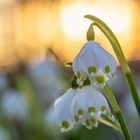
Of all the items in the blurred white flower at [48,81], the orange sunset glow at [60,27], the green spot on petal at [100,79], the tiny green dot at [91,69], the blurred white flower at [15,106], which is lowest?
the orange sunset glow at [60,27]

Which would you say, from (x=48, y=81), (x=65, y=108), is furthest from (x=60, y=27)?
(x=65, y=108)

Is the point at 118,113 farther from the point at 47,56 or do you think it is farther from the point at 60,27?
the point at 60,27

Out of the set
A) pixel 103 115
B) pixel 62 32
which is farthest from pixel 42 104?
pixel 62 32

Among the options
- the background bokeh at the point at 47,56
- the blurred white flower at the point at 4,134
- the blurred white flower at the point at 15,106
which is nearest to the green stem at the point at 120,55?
the background bokeh at the point at 47,56

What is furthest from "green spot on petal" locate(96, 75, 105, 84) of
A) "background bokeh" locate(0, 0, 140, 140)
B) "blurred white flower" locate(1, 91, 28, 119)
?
"blurred white flower" locate(1, 91, 28, 119)

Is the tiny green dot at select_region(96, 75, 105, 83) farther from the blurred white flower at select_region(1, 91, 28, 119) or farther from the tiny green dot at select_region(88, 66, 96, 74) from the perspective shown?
the blurred white flower at select_region(1, 91, 28, 119)

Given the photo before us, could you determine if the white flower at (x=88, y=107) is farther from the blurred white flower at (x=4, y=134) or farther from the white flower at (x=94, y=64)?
the blurred white flower at (x=4, y=134)
